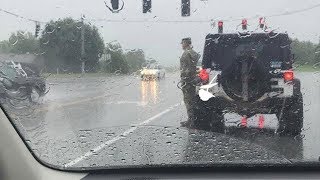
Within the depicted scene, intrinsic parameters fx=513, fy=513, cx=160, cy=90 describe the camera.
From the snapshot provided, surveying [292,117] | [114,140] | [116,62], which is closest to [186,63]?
[116,62]

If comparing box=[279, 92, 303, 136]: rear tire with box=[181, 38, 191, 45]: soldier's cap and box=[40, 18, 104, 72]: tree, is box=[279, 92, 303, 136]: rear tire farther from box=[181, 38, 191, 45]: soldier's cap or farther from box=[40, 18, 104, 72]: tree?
A: box=[40, 18, 104, 72]: tree

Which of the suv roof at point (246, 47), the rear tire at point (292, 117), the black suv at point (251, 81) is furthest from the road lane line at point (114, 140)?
the rear tire at point (292, 117)

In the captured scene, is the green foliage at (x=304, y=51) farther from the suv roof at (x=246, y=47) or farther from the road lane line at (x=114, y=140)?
the road lane line at (x=114, y=140)

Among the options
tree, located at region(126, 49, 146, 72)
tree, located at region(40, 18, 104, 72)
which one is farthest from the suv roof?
tree, located at region(40, 18, 104, 72)

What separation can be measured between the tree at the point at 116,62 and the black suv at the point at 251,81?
497 mm

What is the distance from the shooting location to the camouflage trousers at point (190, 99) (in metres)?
3.20

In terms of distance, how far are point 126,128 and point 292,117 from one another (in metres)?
1.07

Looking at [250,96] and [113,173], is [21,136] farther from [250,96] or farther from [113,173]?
[250,96]

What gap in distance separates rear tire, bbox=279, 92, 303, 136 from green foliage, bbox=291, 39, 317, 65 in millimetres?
253

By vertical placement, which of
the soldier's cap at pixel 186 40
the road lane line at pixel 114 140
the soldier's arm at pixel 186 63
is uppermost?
the soldier's cap at pixel 186 40

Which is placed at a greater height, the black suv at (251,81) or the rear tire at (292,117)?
the black suv at (251,81)

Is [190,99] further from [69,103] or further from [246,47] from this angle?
[69,103]

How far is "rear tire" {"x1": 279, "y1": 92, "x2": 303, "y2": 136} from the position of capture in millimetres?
3240

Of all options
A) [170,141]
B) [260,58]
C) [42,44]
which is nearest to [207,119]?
[170,141]
